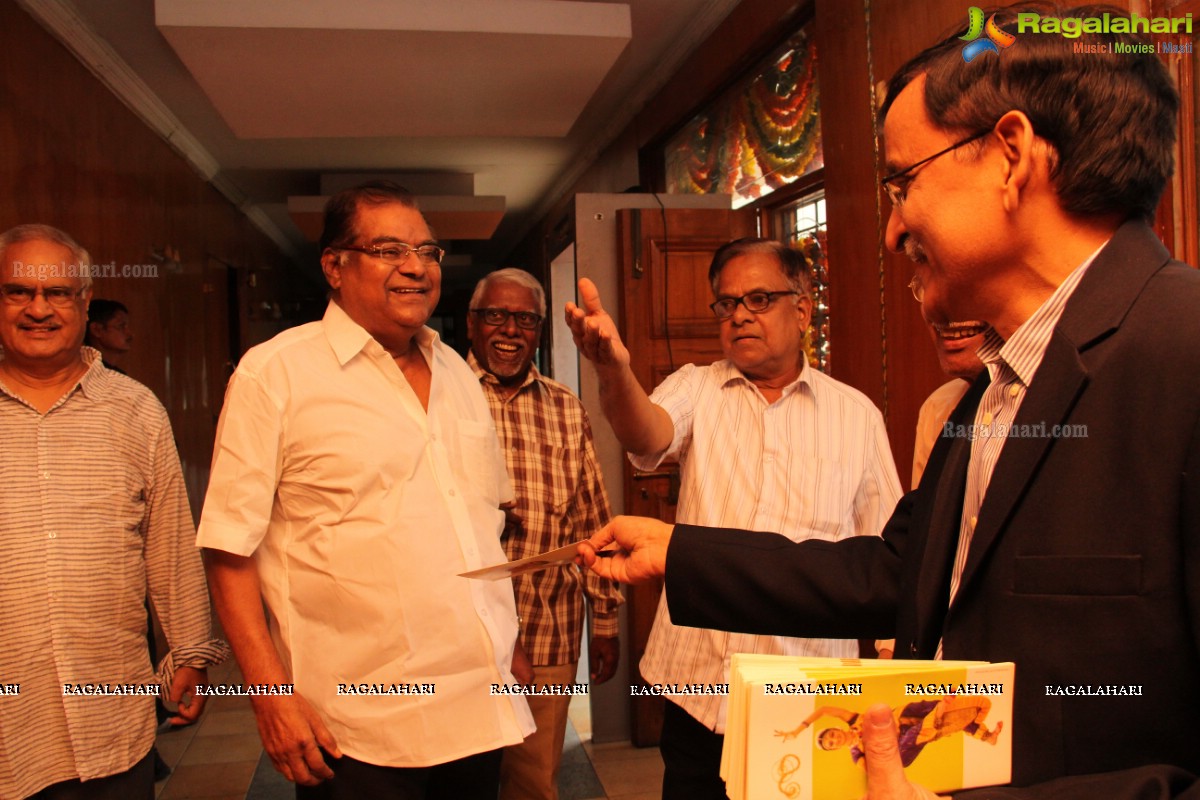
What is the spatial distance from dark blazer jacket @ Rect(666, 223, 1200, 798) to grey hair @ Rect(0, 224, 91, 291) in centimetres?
192

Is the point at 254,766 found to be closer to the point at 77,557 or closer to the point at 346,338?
the point at 77,557

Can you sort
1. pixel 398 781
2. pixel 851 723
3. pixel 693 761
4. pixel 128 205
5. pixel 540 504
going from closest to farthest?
pixel 851 723 < pixel 398 781 < pixel 693 761 < pixel 540 504 < pixel 128 205

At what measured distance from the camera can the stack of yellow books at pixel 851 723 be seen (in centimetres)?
77

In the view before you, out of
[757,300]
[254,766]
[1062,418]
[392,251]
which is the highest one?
[392,251]

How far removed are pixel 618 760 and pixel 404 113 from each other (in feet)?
12.3

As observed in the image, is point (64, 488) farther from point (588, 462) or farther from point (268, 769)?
point (268, 769)

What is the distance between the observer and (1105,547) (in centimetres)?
82

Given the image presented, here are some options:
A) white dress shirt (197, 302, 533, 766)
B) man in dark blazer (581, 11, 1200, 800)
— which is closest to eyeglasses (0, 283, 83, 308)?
white dress shirt (197, 302, 533, 766)

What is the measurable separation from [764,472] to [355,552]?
92cm

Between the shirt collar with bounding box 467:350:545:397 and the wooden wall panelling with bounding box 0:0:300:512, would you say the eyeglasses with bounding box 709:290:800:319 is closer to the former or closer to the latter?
the shirt collar with bounding box 467:350:545:397

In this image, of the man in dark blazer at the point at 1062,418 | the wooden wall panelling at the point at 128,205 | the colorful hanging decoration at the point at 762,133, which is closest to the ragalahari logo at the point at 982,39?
the man in dark blazer at the point at 1062,418

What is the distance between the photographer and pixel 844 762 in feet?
2.64

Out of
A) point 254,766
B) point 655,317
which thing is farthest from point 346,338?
point 254,766

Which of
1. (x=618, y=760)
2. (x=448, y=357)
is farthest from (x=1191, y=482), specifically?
(x=618, y=760)
